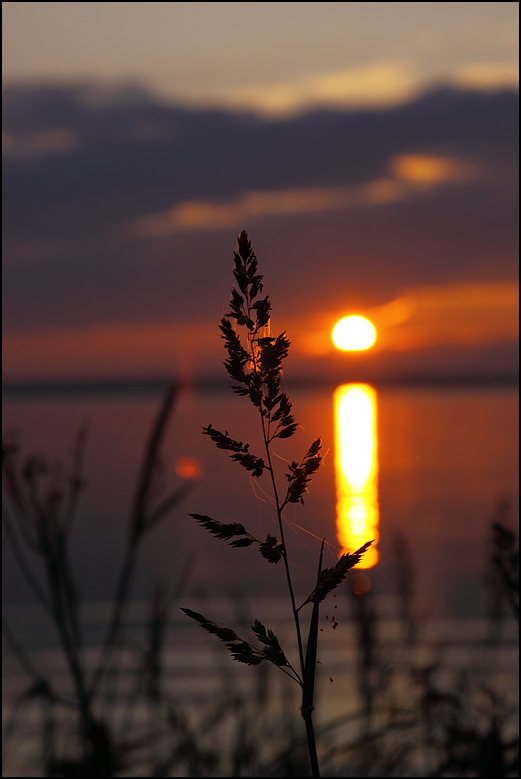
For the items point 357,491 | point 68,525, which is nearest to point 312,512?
point 357,491

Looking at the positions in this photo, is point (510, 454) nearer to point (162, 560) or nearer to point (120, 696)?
point (162, 560)

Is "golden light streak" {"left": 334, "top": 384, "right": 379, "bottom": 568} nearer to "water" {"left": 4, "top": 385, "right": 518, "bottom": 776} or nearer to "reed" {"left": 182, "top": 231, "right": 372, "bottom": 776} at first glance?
"water" {"left": 4, "top": 385, "right": 518, "bottom": 776}

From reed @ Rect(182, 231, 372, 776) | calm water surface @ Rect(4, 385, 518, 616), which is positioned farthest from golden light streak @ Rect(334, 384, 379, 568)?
reed @ Rect(182, 231, 372, 776)

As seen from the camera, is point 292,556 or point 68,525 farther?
point 292,556

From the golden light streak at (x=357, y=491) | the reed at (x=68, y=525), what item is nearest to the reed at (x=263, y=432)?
the golden light streak at (x=357, y=491)

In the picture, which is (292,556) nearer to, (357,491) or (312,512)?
(312,512)

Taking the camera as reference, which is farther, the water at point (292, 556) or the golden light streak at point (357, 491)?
the golden light streak at point (357, 491)

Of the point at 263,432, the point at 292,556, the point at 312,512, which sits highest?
the point at 263,432

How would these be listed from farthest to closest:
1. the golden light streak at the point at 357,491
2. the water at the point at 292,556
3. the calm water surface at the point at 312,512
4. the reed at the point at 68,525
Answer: the golden light streak at the point at 357,491 < the calm water surface at the point at 312,512 < the water at the point at 292,556 < the reed at the point at 68,525

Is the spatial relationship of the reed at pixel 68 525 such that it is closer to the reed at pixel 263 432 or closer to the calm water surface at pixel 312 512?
the calm water surface at pixel 312 512

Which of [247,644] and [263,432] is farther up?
[263,432]

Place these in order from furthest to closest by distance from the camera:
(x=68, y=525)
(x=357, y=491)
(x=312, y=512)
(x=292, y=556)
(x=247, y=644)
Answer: (x=357, y=491) → (x=312, y=512) → (x=292, y=556) → (x=68, y=525) → (x=247, y=644)

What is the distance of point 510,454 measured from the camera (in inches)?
1521

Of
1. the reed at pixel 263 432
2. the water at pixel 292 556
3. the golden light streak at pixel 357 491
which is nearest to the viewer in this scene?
the reed at pixel 263 432
